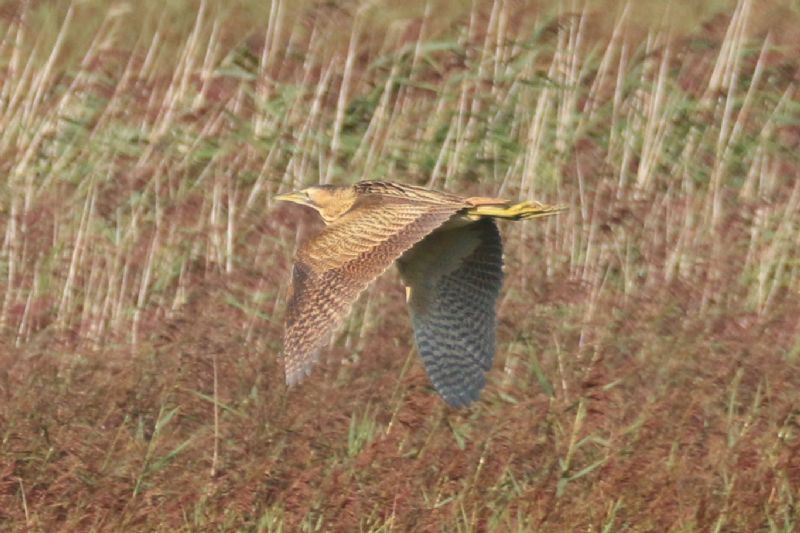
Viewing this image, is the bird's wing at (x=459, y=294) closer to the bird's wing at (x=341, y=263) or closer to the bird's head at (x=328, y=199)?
the bird's head at (x=328, y=199)

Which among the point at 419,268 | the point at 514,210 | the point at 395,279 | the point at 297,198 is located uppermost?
the point at 514,210

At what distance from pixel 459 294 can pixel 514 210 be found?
0.75m

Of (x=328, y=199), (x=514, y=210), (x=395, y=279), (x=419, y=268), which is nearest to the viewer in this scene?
(x=514, y=210)

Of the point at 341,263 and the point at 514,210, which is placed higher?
the point at 514,210

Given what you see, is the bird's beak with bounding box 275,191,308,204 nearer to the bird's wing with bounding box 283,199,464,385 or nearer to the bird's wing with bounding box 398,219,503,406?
the bird's wing with bounding box 398,219,503,406

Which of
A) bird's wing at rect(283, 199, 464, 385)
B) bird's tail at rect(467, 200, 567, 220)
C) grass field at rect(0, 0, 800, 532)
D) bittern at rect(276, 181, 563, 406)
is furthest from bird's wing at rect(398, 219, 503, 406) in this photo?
bird's wing at rect(283, 199, 464, 385)

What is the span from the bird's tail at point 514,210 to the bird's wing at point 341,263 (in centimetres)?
10

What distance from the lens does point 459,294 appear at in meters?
5.90

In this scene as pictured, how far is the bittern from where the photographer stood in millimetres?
4742

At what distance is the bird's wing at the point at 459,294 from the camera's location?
18.8 ft

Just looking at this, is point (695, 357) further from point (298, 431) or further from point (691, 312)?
point (298, 431)

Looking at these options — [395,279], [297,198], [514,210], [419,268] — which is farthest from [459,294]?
[514,210]

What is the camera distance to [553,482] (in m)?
4.95

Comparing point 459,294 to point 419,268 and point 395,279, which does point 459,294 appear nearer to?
point 419,268
